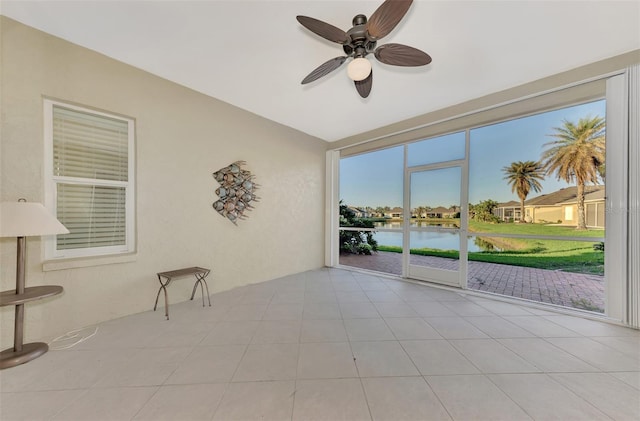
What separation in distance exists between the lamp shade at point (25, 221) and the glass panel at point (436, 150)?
4.73m

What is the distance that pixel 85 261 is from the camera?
2418 millimetres

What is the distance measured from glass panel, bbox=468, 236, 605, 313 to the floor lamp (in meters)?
5.07

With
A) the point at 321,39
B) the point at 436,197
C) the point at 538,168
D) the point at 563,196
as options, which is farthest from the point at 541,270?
the point at 321,39

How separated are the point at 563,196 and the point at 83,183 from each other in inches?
252

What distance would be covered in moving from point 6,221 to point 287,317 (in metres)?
2.52

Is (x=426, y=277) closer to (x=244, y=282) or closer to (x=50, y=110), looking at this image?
(x=244, y=282)

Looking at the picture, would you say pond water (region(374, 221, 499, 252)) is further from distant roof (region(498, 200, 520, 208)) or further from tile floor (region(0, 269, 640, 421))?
tile floor (region(0, 269, 640, 421))

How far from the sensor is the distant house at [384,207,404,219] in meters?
4.48

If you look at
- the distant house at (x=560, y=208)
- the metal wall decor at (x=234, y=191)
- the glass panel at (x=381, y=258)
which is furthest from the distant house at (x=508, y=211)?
the metal wall decor at (x=234, y=191)

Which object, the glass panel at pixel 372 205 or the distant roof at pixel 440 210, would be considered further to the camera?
the glass panel at pixel 372 205

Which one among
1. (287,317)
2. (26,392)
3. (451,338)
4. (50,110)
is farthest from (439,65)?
(26,392)

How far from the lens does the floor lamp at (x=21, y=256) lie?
1.72 m

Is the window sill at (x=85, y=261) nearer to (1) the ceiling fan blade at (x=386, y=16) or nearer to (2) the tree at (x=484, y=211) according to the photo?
(1) the ceiling fan blade at (x=386, y=16)

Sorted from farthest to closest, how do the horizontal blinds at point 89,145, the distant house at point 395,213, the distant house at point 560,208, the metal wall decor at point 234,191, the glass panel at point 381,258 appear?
the glass panel at point 381,258 → the distant house at point 395,213 → the metal wall decor at point 234,191 → the distant house at point 560,208 → the horizontal blinds at point 89,145
